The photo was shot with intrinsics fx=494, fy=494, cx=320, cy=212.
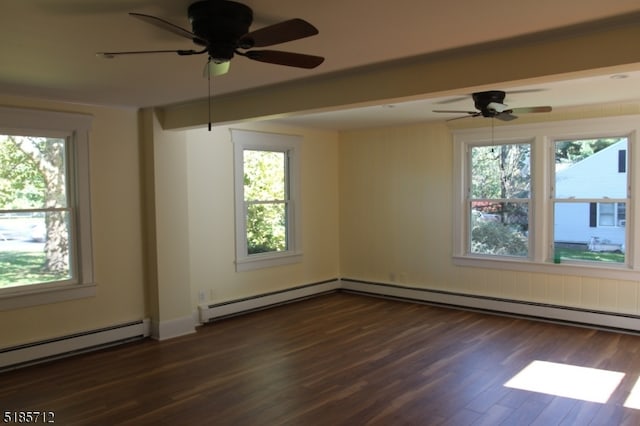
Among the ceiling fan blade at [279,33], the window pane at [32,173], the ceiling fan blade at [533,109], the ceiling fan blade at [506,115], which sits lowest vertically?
the window pane at [32,173]

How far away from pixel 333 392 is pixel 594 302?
11.2ft

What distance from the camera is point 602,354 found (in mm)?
4566

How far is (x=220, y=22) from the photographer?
7.57 ft

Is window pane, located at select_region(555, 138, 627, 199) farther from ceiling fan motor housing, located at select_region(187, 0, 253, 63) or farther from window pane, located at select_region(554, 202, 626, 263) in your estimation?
ceiling fan motor housing, located at select_region(187, 0, 253, 63)

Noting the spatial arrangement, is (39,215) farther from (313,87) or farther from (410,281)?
(410,281)

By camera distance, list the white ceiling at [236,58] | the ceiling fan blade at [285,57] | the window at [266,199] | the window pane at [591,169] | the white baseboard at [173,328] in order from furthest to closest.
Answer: the window at [266,199]
the window pane at [591,169]
the white baseboard at [173,328]
the ceiling fan blade at [285,57]
the white ceiling at [236,58]

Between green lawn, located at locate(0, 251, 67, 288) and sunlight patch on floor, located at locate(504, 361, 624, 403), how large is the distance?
13.7 feet

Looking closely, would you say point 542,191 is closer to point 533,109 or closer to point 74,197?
point 533,109

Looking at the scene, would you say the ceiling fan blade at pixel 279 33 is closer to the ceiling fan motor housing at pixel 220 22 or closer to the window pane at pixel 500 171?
the ceiling fan motor housing at pixel 220 22

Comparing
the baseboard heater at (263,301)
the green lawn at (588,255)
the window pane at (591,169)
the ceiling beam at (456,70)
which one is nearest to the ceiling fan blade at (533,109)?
the window pane at (591,169)

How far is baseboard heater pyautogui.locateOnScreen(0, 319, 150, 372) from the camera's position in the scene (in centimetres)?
431

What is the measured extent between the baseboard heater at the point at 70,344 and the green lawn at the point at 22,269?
564mm

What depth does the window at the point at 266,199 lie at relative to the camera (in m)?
6.16

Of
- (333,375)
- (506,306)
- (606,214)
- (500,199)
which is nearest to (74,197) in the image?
(333,375)
